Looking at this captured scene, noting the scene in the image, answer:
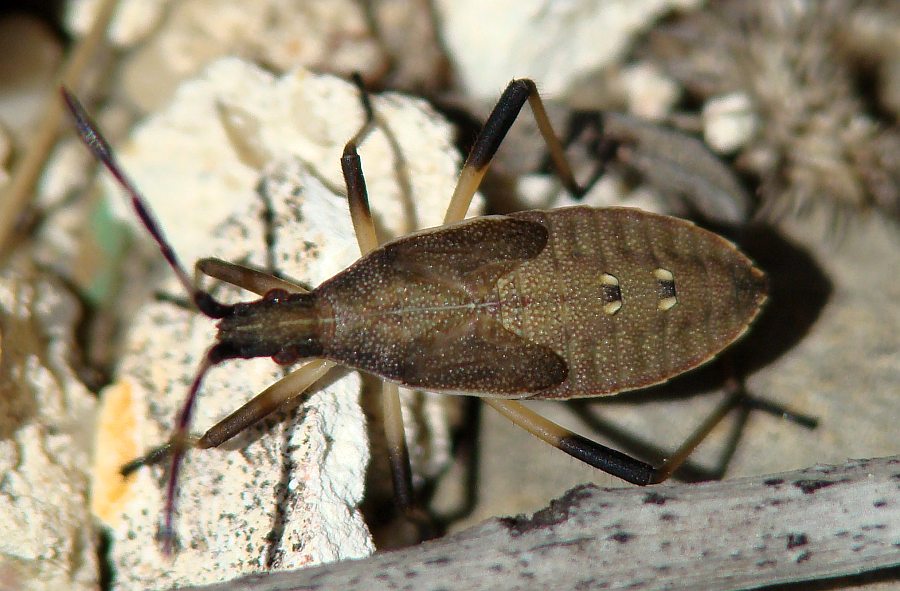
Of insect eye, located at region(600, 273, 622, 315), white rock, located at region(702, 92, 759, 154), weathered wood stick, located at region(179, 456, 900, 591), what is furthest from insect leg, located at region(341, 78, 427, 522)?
white rock, located at region(702, 92, 759, 154)

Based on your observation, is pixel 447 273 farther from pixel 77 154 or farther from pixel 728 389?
pixel 77 154

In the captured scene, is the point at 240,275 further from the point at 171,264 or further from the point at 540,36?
the point at 540,36

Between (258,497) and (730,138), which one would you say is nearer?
(258,497)

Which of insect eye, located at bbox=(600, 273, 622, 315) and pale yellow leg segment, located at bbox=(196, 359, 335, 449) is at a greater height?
insect eye, located at bbox=(600, 273, 622, 315)

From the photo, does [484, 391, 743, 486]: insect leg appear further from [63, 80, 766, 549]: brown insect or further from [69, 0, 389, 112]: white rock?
[69, 0, 389, 112]: white rock

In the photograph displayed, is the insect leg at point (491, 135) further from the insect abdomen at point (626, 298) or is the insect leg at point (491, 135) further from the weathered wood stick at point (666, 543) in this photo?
the weathered wood stick at point (666, 543)

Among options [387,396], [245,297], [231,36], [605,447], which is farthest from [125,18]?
[605,447]

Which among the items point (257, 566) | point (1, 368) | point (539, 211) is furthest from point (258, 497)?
point (539, 211)
